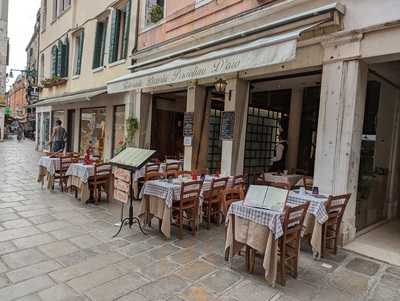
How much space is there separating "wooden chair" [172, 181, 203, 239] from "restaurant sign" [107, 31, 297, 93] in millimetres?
1771

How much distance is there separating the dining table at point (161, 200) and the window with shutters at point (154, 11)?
19.3ft

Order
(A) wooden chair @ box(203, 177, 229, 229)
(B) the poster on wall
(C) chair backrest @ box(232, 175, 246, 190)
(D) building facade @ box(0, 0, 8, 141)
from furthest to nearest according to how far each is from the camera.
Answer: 1. (D) building facade @ box(0, 0, 8, 141)
2. (C) chair backrest @ box(232, 175, 246, 190)
3. (A) wooden chair @ box(203, 177, 229, 229)
4. (B) the poster on wall

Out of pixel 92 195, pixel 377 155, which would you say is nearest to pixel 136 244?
pixel 92 195

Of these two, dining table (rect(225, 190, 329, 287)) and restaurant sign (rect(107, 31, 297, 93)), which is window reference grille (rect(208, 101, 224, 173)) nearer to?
restaurant sign (rect(107, 31, 297, 93))

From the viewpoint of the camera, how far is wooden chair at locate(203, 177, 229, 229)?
212 inches

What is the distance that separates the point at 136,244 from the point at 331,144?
3.38 meters

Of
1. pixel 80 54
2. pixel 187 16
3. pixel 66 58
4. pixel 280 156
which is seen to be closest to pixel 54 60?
pixel 66 58

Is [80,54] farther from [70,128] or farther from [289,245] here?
[289,245]

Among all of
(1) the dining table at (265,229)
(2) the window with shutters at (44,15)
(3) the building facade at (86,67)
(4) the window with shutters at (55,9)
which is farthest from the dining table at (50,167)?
(2) the window with shutters at (44,15)

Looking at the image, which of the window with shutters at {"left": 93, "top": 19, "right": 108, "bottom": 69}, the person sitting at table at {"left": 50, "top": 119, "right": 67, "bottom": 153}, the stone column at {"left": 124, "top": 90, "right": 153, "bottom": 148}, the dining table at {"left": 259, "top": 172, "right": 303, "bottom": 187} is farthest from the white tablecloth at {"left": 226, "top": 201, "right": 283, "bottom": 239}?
the window with shutters at {"left": 93, "top": 19, "right": 108, "bottom": 69}

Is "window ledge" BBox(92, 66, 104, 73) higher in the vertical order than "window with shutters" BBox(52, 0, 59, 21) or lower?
lower

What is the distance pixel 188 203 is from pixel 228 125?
8.01 feet

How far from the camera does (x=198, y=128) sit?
7715mm

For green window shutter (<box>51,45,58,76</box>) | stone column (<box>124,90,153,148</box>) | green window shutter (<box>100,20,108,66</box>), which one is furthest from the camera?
green window shutter (<box>51,45,58,76</box>)
